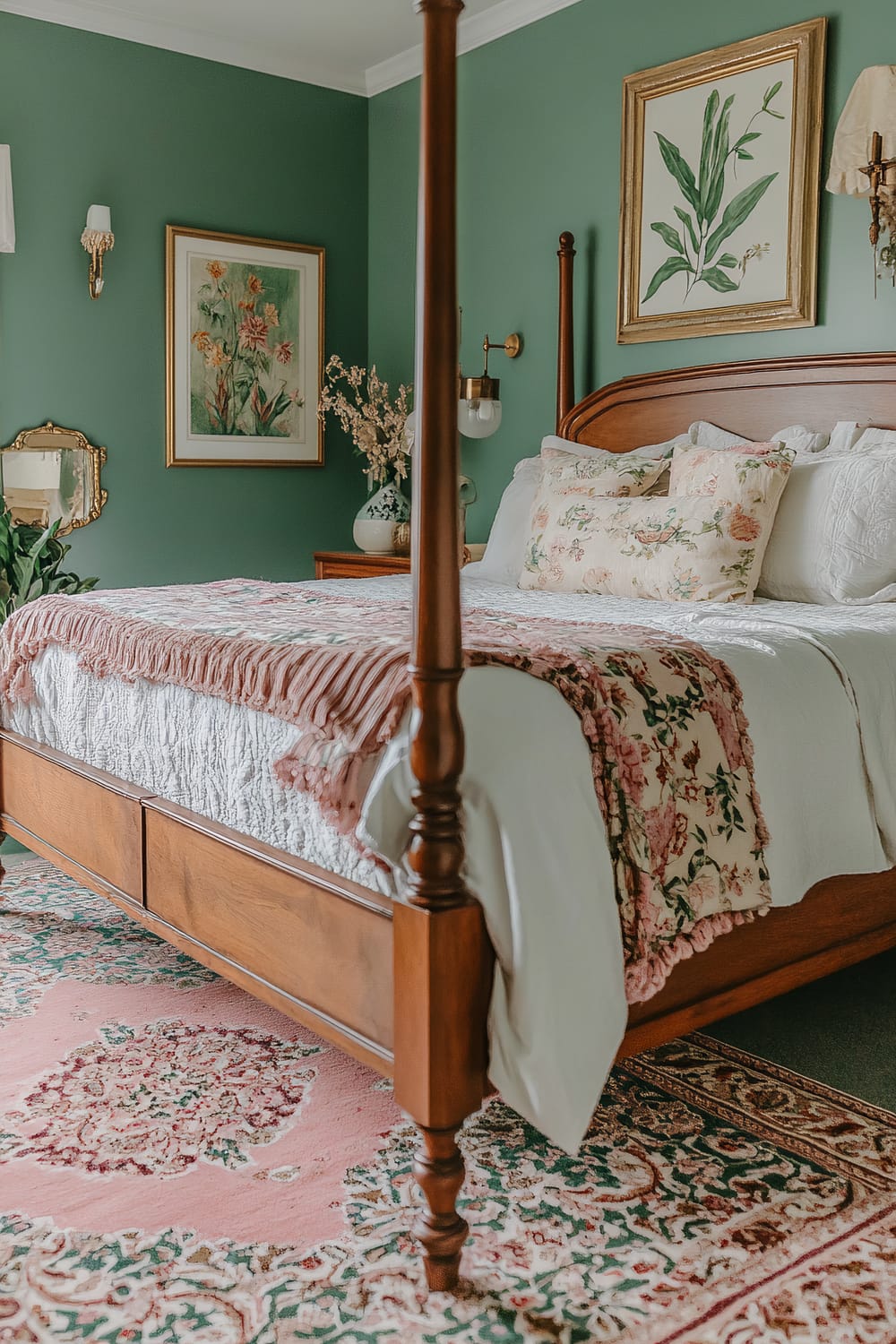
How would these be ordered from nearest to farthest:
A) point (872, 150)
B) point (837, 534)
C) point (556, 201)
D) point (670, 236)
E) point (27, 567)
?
point (837, 534) < point (872, 150) < point (27, 567) < point (670, 236) < point (556, 201)

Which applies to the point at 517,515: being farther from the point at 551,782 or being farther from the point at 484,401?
the point at 551,782

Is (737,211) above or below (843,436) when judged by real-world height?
above

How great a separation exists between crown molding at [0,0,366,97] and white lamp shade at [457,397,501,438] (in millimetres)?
1551

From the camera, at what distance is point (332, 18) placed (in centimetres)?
430

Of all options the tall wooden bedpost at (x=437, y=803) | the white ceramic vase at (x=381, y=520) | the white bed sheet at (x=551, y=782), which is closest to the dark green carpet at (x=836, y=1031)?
the white bed sheet at (x=551, y=782)

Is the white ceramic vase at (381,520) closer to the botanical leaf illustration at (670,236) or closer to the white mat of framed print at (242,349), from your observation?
the white mat of framed print at (242,349)

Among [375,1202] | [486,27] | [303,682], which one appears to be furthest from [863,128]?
[375,1202]

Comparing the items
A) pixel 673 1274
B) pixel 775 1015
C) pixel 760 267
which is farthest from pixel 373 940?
pixel 760 267

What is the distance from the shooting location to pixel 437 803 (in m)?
1.46

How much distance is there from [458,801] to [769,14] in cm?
296

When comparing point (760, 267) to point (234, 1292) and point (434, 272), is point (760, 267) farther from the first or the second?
point (234, 1292)

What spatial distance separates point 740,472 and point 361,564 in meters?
1.83

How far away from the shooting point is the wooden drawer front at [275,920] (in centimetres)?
164

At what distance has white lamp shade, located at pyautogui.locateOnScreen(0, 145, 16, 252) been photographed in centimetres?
404
